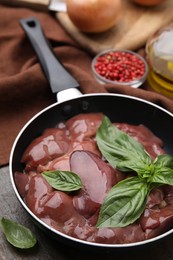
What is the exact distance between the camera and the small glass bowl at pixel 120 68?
1.51 metres

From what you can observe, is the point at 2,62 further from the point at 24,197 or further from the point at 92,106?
the point at 24,197

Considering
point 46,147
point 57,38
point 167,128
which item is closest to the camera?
point 46,147

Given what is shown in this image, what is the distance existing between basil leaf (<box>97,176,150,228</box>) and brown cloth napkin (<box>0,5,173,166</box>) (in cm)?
39

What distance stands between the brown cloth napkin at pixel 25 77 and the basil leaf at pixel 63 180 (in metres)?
0.27

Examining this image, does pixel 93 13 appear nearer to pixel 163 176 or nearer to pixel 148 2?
pixel 148 2

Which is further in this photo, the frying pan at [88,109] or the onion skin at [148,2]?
the onion skin at [148,2]

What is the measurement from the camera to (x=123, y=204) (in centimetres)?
100

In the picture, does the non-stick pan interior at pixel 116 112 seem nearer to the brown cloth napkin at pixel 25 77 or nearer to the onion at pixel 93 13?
the brown cloth napkin at pixel 25 77

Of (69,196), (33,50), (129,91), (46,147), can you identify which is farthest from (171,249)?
(33,50)

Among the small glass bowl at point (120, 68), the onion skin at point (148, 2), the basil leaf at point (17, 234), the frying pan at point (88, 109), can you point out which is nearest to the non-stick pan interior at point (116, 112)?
the frying pan at point (88, 109)

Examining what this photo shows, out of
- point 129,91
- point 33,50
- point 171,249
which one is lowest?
point 171,249

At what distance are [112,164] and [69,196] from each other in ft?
0.43

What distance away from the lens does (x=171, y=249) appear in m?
1.11

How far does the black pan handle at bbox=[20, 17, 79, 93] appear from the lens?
1.36 meters
